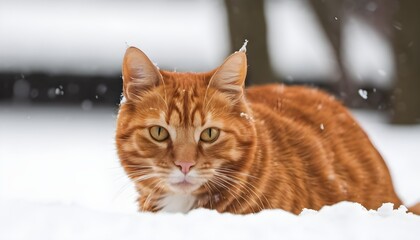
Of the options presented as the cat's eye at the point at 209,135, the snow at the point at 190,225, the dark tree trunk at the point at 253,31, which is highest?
the cat's eye at the point at 209,135

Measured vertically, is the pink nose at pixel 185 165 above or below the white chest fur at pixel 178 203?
above

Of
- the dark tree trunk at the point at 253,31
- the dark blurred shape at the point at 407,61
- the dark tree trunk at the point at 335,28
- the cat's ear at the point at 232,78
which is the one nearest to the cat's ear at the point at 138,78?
the cat's ear at the point at 232,78

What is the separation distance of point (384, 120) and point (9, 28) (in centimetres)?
672

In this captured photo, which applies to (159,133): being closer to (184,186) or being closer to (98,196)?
(184,186)

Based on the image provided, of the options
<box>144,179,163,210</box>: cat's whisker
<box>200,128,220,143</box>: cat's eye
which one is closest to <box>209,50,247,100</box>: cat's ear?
<box>200,128,220,143</box>: cat's eye

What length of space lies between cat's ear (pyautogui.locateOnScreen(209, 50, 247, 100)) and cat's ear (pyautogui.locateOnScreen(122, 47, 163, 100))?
9.2 inches

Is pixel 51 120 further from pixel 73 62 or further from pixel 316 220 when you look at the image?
pixel 316 220

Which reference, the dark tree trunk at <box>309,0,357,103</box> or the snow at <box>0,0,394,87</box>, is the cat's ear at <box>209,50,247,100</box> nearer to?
the dark tree trunk at <box>309,0,357,103</box>

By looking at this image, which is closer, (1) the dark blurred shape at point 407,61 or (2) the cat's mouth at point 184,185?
(2) the cat's mouth at point 184,185

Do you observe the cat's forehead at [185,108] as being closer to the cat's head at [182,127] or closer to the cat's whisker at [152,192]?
the cat's head at [182,127]

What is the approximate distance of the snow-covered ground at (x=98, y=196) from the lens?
221 cm

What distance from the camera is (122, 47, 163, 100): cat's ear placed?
9.57 feet

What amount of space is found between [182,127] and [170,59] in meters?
8.66

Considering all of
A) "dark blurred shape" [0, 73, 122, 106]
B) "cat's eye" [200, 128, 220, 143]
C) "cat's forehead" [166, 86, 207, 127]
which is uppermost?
"cat's forehead" [166, 86, 207, 127]
